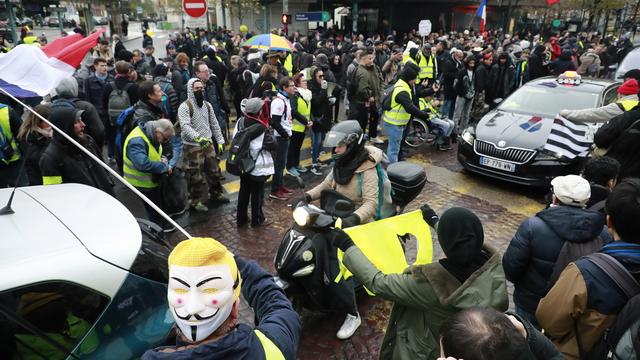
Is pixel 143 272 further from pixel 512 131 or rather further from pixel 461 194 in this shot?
pixel 512 131

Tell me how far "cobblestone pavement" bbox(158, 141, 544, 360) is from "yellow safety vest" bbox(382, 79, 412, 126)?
1218 millimetres

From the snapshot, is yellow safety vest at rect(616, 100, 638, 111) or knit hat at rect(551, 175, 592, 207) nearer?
knit hat at rect(551, 175, 592, 207)

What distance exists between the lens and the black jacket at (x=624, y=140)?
186 inches

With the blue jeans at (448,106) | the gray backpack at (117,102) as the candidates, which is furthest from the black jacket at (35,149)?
the blue jeans at (448,106)

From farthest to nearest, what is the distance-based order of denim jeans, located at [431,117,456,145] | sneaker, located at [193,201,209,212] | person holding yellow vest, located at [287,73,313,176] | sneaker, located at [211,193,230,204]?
1. denim jeans, located at [431,117,456,145]
2. person holding yellow vest, located at [287,73,313,176]
3. sneaker, located at [211,193,230,204]
4. sneaker, located at [193,201,209,212]

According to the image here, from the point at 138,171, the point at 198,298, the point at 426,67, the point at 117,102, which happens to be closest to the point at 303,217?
the point at 198,298

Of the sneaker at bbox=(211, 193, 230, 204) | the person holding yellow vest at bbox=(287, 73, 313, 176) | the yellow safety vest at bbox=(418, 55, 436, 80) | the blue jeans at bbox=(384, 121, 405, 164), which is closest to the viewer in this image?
the sneaker at bbox=(211, 193, 230, 204)

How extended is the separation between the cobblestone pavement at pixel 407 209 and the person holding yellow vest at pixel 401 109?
3.23 ft

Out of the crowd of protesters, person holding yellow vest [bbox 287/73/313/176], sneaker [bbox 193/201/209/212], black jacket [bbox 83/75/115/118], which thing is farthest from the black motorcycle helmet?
black jacket [bbox 83/75/115/118]

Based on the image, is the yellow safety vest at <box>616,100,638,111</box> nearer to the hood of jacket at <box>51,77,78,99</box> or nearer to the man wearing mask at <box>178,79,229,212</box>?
the man wearing mask at <box>178,79,229,212</box>

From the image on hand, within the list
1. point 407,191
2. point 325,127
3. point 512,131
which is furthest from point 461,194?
point 407,191

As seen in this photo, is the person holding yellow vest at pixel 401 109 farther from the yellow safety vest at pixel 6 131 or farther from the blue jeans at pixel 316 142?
the yellow safety vest at pixel 6 131

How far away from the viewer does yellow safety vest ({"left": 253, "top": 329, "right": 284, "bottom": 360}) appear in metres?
1.71

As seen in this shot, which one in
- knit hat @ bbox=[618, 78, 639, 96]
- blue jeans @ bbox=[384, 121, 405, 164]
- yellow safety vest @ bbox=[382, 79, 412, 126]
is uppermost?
knit hat @ bbox=[618, 78, 639, 96]
